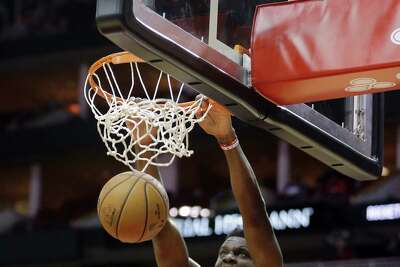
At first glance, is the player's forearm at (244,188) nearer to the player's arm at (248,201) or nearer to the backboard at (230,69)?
the player's arm at (248,201)

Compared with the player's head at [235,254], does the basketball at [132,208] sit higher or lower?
higher

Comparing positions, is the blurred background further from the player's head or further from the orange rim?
the orange rim

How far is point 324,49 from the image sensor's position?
12.5 ft

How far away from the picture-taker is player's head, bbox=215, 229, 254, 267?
4.31 metres

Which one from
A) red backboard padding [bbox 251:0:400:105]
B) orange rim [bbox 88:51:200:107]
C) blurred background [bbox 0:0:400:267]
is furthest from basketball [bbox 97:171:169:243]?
blurred background [bbox 0:0:400:267]

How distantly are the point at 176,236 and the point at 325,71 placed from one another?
117 cm

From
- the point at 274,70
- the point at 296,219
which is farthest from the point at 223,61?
the point at 296,219

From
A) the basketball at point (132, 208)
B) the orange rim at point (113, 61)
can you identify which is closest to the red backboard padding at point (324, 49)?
the orange rim at point (113, 61)

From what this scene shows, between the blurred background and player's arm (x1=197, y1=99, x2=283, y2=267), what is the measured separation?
7105 mm

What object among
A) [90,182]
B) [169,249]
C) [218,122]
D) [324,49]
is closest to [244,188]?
[218,122]

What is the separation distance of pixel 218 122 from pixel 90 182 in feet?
45.2

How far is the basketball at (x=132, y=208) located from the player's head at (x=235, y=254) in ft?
1.42

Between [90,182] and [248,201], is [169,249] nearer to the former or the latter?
[248,201]

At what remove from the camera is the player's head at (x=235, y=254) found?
4312mm
